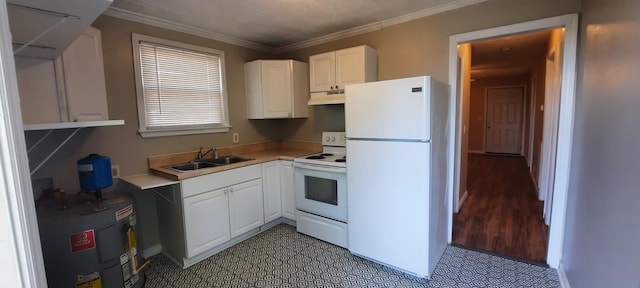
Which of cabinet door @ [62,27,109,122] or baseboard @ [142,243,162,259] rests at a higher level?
cabinet door @ [62,27,109,122]

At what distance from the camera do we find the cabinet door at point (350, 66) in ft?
9.72

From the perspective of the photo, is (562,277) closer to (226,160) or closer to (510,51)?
(226,160)

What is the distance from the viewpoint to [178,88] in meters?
2.98

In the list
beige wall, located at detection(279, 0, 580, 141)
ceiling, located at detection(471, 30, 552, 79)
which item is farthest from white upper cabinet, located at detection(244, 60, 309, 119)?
ceiling, located at detection(471, 30, 552, 79)

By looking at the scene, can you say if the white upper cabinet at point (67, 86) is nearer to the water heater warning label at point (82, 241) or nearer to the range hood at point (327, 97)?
the water heater warning label at point (82, 241)

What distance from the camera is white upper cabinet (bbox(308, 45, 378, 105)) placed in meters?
2.97

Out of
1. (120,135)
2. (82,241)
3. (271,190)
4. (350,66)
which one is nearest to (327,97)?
(350,66)

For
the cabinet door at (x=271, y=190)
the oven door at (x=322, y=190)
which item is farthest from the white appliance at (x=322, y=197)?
the cabinet door at (x=271, y=190)

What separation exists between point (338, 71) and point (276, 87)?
2.80ft

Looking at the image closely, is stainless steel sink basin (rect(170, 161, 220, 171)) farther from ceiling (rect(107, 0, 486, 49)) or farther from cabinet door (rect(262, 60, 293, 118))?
ceiling (rect(107, 0, 486, 49))

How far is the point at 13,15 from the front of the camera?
3.32 ft

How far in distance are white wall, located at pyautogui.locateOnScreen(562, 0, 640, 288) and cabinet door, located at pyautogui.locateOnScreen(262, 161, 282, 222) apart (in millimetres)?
2645

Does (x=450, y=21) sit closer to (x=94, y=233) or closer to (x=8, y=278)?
(x=8, y=278)

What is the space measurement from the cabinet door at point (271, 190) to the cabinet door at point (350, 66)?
3.96 feet
